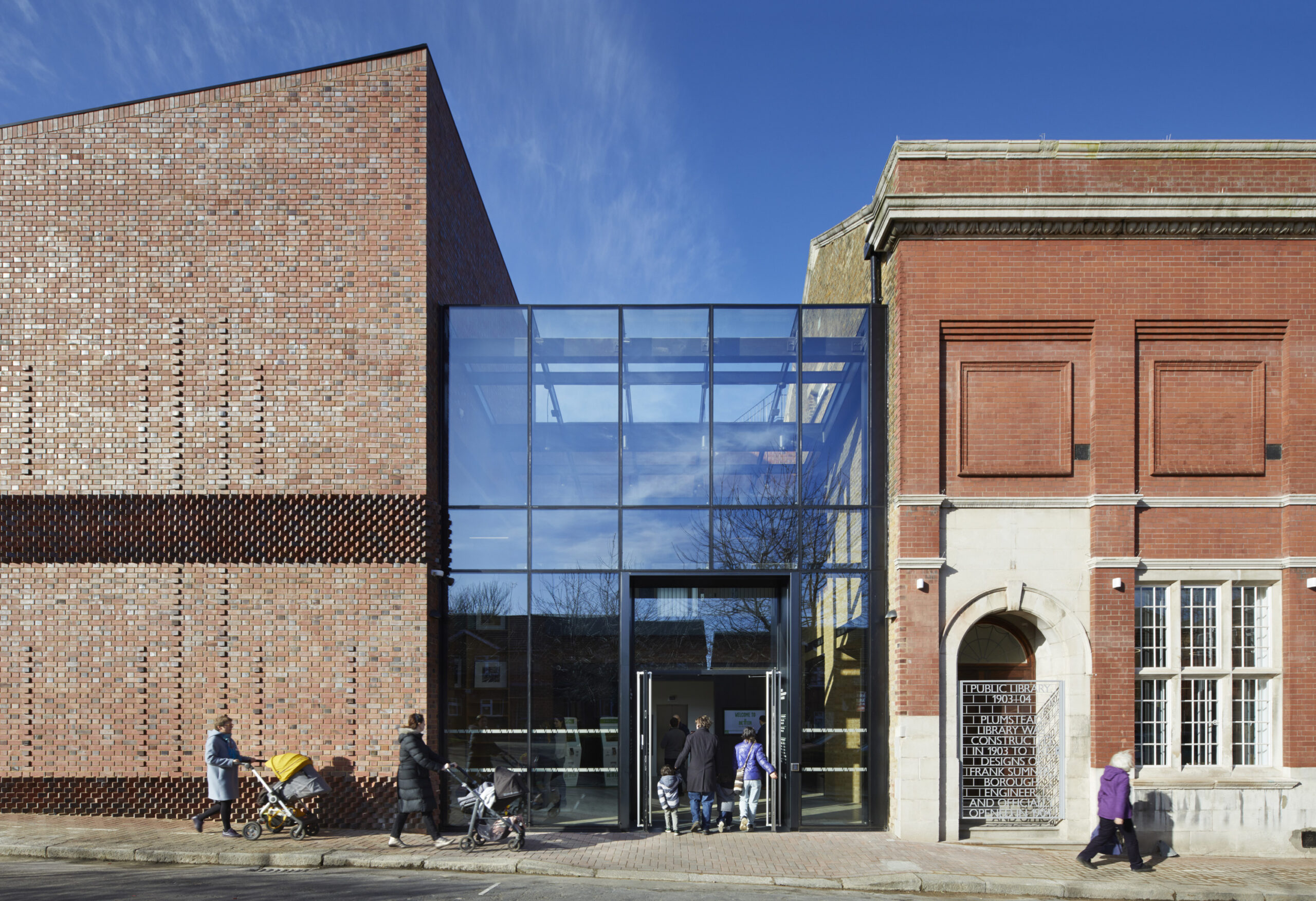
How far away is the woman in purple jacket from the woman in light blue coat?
20.9ft

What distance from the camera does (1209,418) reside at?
42.8 feet

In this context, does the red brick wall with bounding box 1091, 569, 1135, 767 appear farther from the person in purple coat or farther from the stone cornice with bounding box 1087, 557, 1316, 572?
the person in purple coat

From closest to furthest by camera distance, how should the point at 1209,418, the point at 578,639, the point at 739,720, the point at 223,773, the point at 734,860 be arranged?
the point at 734,860 → the point at 223,773 → the point at 1209,418 → the point at 578,639 → the point at 739,720

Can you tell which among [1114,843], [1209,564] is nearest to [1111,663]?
[1209,564]

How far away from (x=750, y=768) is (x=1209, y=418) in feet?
25.9

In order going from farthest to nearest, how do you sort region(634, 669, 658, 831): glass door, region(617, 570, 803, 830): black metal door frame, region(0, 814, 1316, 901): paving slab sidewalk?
region(634, 669, 658, 831): glass door, region(617, 570, 803, 830): black metal door frame, region(0, 814, 1316, 901): paving slab sidewalk

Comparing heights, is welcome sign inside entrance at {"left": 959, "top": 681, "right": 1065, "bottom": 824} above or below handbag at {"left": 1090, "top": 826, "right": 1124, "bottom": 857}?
above

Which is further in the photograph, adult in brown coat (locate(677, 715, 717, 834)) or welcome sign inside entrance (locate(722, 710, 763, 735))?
welcome sign inside entrance (locate(722, 710, 763, 735))

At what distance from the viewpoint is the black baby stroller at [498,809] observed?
38.1 feet

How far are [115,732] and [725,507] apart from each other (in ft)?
28.6

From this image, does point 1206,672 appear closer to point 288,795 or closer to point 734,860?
point 734,860

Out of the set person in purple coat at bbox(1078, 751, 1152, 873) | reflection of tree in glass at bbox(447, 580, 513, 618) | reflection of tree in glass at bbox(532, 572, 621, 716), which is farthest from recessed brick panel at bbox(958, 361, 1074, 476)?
reflection of tree in glass at bbox(447, 580, 513, 618)

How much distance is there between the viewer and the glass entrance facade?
13.1 meters

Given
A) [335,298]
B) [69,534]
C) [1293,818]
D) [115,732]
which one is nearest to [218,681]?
[115,732]
